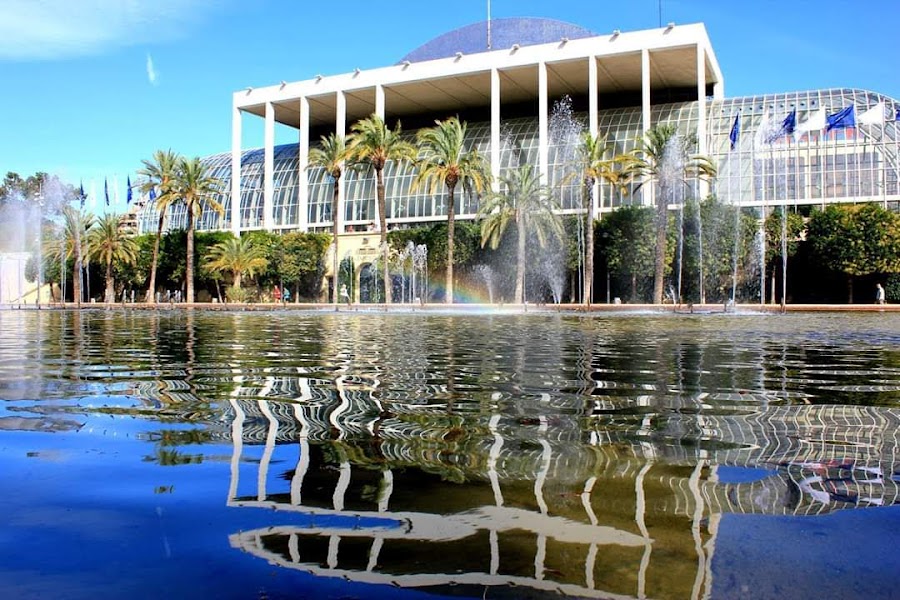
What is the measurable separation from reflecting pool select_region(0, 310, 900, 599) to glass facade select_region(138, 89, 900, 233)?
40.5m

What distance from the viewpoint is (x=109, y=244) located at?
63.4 metres

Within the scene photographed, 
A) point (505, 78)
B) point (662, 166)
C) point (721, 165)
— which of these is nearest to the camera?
point (662, 166)

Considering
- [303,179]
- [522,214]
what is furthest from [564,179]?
[303,179]

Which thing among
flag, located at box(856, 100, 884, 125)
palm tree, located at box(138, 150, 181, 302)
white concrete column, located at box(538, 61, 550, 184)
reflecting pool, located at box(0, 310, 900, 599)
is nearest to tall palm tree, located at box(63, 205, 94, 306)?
palm tree, located at box(138, 150, 181, 302)

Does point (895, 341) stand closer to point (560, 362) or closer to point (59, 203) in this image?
point (560, 362)

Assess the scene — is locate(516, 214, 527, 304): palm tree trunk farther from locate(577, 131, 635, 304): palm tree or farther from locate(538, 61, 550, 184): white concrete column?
locate(538, 61, 550, 184): white concrete column

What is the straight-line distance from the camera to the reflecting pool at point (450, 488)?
2.29 metres

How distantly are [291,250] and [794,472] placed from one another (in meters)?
57.6

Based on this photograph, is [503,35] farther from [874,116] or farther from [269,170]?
[874,116]

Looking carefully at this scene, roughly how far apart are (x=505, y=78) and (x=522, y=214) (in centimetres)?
1701

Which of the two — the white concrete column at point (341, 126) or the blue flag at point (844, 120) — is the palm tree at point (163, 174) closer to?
the white concrete column at point (341, 126)

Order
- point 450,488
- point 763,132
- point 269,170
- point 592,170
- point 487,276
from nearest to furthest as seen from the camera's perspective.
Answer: point 450,488 → point 592,170 → point 763,132 → point 487,276 → point 269,170

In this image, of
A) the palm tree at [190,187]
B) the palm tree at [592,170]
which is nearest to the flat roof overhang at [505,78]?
the palm tree at [592,170]

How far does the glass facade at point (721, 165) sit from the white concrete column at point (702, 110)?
65 centimetres
